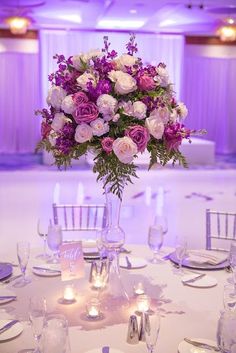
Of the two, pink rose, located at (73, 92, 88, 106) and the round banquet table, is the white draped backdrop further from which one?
pink rose, located at (73, 92, 88, 106)

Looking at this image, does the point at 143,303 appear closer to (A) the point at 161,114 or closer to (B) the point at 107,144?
(B) the point at 107,144

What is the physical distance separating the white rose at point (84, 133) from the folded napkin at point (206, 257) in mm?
955

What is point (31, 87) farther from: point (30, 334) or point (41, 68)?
point (30, 334)

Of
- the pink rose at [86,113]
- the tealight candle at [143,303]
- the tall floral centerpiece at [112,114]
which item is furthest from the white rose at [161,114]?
the tealight candle at [143,303]

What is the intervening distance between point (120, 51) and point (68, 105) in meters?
11.5

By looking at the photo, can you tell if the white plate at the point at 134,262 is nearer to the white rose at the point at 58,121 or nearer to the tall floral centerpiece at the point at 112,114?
the tall floral centerpiece at the point at 112,114

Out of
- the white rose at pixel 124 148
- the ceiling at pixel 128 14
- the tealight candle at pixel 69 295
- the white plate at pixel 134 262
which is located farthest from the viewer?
the ceiling at pixel 128 14

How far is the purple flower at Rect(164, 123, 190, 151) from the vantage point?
6.07 ft

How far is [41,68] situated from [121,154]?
467 inches

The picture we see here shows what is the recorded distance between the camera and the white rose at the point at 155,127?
71.0 inches

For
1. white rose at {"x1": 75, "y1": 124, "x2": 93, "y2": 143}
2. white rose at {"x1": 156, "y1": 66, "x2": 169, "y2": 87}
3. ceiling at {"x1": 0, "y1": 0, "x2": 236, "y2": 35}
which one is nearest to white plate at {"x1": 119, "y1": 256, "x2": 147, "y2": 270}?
white rose at {"x1": 75, "y1": 124, "x2": 93, "y2": 143}

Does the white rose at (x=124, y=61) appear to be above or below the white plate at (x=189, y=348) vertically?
above

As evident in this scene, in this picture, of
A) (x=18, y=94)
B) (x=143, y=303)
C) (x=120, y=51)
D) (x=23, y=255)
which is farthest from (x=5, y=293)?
(x=18, y=94)

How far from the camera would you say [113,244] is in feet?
6.54
